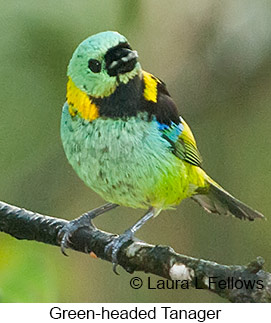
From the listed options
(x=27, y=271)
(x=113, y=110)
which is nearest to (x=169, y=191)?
(x=113, y=110)

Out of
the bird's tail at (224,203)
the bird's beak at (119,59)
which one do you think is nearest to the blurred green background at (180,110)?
the bird's tail at (224,203)

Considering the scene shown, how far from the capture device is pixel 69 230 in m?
1.41

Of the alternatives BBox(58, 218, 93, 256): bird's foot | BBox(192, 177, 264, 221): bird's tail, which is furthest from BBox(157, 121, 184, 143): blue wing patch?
BBox(58, 218, 93, 256): bird's foot

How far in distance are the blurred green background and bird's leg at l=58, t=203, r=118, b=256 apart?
0.05 ft

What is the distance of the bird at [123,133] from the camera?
129 centimetres

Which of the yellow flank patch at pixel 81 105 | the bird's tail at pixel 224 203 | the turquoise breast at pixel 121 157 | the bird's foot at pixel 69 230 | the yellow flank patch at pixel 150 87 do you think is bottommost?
the bird's foot at pixel 69 230

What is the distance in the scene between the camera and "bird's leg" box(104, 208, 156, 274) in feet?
4.43

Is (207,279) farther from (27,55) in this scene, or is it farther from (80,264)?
(27,55)

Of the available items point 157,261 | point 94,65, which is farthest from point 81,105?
point 157,261

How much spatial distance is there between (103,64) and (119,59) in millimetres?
31

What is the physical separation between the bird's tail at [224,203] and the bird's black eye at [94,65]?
33cm

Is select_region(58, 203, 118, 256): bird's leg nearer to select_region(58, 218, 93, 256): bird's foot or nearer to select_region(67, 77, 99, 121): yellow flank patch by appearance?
select_region(58, 218, 93, 256): bird's foot

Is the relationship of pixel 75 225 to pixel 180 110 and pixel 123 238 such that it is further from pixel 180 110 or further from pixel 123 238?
pixel 180 110

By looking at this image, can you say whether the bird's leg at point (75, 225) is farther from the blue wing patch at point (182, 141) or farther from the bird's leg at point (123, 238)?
the blue wing patch at point (182, 141)
